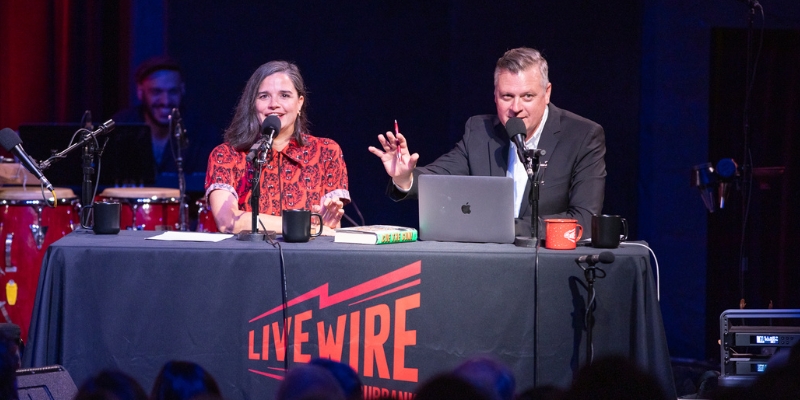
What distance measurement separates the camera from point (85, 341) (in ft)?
8.98

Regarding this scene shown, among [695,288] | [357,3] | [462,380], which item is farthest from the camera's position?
[357,3]

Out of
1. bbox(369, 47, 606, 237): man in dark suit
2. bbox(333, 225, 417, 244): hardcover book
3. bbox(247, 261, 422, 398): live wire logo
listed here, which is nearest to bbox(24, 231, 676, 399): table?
bbox(247, 261, 422, 398): live wire logo

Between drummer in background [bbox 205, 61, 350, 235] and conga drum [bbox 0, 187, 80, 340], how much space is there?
2097mm

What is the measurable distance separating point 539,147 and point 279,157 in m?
1.28

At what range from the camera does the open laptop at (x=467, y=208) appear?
2877mm

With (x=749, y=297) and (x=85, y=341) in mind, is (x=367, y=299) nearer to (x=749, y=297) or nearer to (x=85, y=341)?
(x=85, y=341)

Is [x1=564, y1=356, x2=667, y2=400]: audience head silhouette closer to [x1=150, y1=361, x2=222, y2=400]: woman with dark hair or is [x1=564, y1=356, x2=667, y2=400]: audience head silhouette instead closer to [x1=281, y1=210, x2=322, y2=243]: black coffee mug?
[x1=150, y1=361, x2=222, y2=400]: woman with dark hair

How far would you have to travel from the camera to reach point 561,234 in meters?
2.85

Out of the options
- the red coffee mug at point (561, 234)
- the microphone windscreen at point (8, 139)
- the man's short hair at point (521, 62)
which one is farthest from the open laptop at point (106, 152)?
the red coffee mug at point (561, 234)

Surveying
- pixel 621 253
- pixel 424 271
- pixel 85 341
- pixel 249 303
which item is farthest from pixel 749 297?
pixel 85 341

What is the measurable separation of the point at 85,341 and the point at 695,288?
419 cm

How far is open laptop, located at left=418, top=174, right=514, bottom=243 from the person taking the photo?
2877mm

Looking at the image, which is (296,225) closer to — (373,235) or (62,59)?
(373,235)

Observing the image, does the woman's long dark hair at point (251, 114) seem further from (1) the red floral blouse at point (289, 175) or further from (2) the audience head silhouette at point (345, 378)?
(2) the audience head silhouette at point (345, 378)
